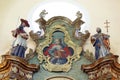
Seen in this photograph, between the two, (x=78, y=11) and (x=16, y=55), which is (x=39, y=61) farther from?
(x=78, y=11)

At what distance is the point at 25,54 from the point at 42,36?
717mm

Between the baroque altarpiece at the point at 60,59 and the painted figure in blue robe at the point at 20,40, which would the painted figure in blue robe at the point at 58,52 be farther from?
the painted figure in blue robe at the point at 20,40

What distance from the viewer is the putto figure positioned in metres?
8.67

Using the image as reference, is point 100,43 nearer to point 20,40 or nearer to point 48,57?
point 48,57

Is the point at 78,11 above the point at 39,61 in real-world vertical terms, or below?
above

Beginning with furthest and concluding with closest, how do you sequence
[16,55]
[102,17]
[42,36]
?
[102,17], [42,36], [16,55]

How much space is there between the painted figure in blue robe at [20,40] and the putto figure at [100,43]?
5.82 feet

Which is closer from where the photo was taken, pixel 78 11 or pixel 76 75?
pixel 76 75

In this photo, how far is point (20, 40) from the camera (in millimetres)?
8859

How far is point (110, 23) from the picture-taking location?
9.86 m

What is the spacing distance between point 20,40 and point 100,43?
203 cm

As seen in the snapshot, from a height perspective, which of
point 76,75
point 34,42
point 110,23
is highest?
point 110,23

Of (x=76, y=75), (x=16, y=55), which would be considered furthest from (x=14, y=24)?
(x=76, y=75)

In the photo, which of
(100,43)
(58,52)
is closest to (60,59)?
(58,52)
